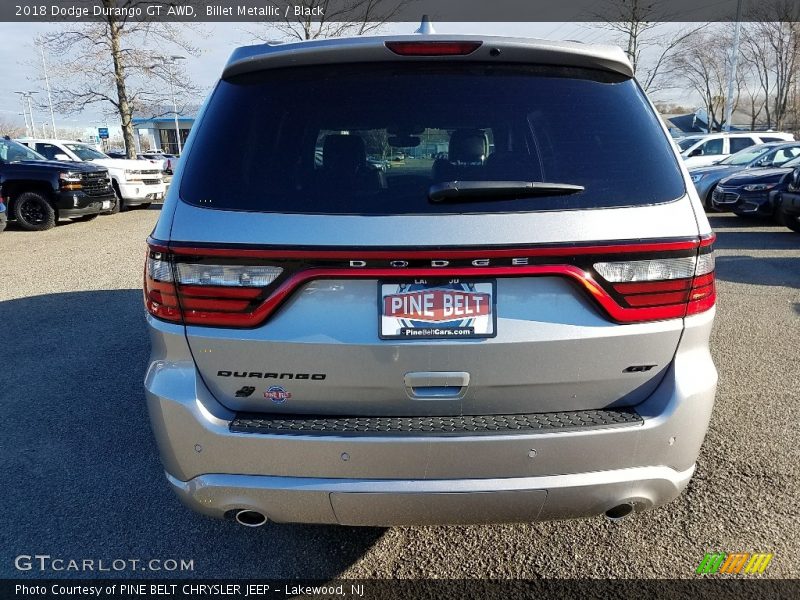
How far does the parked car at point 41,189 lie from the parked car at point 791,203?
45.0ft

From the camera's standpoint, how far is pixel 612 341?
1771 millimetres

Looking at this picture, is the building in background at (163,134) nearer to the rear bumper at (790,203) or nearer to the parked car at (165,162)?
the parked car at (165,162)

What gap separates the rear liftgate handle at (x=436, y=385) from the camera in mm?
1774

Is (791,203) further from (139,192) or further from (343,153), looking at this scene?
(139,192)

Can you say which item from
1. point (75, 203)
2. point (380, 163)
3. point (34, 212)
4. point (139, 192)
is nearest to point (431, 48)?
point (380, 163)

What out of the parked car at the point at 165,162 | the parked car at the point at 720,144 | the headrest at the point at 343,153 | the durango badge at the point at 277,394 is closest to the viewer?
the durango badge at the point at 277,394

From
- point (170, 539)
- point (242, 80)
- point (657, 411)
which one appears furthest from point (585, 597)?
point (242, 80)

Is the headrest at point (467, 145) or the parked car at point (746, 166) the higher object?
the headrest at point (467, 145)

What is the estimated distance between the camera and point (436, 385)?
1.79 metres

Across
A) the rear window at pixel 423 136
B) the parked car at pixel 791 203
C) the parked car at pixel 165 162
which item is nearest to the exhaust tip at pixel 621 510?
the rear window at pixel 423 136

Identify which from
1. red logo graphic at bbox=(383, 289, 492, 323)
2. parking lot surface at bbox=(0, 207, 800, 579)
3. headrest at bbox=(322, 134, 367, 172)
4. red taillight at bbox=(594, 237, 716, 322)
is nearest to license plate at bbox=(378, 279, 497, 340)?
red logo graphic at bbox=(383, 289, 492, 323)

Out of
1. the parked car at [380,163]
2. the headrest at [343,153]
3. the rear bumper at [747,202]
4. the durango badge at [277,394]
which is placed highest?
the headrest at [343,153]

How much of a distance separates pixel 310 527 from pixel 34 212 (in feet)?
39.4

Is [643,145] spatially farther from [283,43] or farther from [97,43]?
[97,43]
